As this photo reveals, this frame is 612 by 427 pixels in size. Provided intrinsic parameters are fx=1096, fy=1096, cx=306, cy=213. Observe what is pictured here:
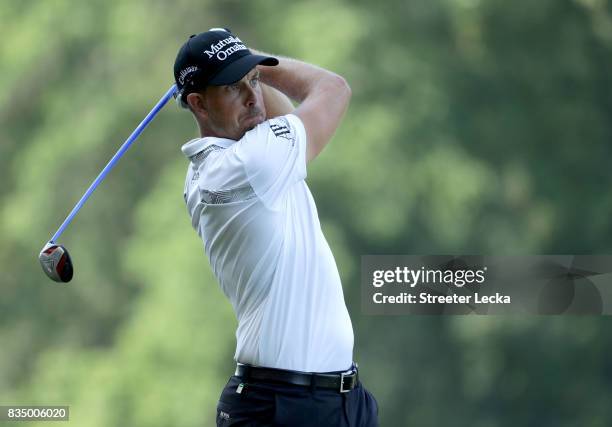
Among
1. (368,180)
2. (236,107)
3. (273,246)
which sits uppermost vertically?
(368,180)

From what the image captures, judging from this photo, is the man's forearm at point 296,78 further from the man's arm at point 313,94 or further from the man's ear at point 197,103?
the man's ear at point 197,103

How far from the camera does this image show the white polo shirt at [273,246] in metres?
1.97

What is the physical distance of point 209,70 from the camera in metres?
2.03

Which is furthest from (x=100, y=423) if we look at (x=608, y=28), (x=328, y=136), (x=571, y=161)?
(x=328, y=136)

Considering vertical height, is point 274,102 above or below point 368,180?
below

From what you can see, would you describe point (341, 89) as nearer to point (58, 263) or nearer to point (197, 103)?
point (197, 103)

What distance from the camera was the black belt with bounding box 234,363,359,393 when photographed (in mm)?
2010

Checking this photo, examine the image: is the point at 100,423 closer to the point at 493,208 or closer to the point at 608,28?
the point at 493,208

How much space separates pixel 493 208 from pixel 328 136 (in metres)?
5.49

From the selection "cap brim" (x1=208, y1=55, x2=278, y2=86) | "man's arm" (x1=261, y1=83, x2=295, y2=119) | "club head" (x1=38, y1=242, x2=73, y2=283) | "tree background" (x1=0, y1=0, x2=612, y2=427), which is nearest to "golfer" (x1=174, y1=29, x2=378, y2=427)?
"cap brim" (x1=208, y1=55, x2=278, y2=86)

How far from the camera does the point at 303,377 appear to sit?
6.59 feet

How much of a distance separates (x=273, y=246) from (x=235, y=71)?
328 millimetres

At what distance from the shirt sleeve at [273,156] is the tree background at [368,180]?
487cm

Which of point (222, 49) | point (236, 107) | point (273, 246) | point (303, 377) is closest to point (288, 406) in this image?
point (303, 377)
